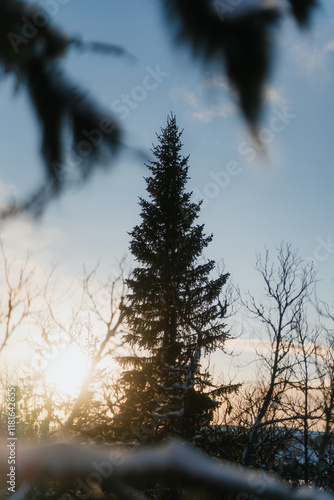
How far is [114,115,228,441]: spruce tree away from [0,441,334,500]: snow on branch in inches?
351

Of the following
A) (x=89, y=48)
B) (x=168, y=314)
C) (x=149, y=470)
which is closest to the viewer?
(x=149, y=470)

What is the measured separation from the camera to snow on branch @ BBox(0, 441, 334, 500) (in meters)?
0.84

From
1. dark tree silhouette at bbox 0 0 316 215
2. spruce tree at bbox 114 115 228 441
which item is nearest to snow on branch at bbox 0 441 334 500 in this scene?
dark tree silhouette at bbox 0 0 316 215

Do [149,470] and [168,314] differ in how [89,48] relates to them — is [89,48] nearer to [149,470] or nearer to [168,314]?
[149,470]

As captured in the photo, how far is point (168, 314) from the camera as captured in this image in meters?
14.7

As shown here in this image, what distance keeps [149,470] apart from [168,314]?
14.0 meters

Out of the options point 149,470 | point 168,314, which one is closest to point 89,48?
point 149,470

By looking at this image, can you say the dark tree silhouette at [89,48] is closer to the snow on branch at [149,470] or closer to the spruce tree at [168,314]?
the snow on branch at [149,470]

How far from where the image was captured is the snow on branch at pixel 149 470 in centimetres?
84

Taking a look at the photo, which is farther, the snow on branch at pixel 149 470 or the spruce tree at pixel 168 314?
the spruce tree at pixel 168 314

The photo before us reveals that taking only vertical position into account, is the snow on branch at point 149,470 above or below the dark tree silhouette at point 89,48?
below

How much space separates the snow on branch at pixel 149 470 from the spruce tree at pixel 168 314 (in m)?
8.92

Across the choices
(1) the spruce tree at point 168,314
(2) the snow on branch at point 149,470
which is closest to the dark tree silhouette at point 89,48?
(2) the snow on branch at point 149,470

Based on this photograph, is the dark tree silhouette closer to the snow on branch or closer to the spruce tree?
the snow on branch
